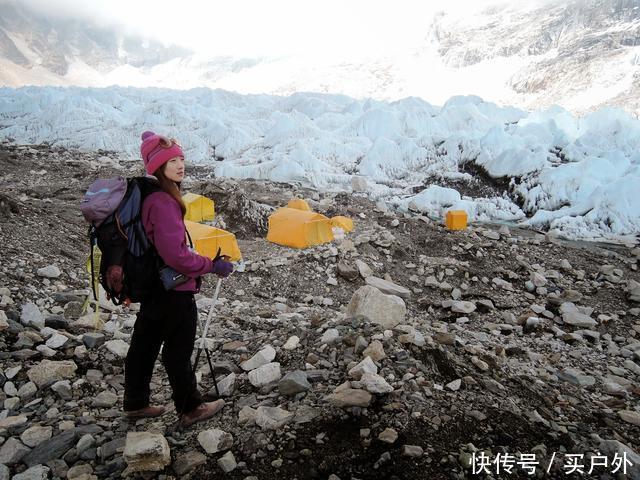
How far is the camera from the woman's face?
6.17ft

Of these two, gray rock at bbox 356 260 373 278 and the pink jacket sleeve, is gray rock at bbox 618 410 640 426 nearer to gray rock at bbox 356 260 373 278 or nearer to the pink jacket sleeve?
the pink jacket sleeve

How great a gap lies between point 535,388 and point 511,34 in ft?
320

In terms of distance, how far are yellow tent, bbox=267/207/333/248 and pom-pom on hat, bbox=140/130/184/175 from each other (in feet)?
15.2

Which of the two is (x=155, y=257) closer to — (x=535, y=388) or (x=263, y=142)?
(x=535, y=388)

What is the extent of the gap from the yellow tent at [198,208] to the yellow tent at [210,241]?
63.5 inches

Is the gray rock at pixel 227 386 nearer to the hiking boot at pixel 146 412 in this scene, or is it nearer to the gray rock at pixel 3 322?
the hiking boot at pixel 146 412

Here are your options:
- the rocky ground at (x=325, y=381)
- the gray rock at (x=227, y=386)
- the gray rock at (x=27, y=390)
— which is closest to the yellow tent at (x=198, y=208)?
the rocky ground at (x=325, y=381)

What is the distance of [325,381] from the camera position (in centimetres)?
253

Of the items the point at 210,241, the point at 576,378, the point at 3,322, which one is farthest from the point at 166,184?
the point at 210,241

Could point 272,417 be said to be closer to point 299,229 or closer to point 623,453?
point 623,453

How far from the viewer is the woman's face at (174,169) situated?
6.17 ft

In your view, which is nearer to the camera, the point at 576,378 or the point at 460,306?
the point at 576,378

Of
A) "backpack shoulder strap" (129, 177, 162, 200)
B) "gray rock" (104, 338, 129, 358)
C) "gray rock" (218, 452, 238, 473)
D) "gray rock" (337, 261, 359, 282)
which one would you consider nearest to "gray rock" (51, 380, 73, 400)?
"gray rock" (104, 338, 129, 358)

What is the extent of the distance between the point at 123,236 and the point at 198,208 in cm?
574
